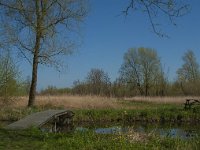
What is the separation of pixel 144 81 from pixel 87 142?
5507 cm

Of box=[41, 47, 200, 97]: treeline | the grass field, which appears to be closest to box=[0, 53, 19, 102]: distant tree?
the grass field

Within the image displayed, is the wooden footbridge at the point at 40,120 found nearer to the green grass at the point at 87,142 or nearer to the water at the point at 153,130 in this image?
the water at the point at 153,130

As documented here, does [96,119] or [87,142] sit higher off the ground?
[96,119]

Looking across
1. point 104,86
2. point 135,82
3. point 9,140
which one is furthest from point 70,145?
point 135,82

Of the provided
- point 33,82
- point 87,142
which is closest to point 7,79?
point 33,82

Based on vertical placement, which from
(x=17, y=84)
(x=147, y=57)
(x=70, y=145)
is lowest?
(x=70, y=145)

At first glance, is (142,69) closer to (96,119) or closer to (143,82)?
(143,82)

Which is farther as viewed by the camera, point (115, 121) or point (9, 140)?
point (115, 121)

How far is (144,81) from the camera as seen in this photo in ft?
218

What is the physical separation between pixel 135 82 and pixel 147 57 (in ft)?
21.5

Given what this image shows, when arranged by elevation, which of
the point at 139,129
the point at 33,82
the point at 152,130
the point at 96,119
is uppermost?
the point at 33,82

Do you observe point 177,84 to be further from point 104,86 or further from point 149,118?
point 149,118

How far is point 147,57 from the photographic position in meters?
70.9

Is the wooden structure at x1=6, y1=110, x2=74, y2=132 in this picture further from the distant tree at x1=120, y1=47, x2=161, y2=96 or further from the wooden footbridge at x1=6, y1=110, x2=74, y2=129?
the distant tree at x1=120, y1=47, x2=161, y2=96
